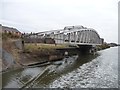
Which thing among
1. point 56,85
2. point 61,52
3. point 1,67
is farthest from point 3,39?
point 61,52

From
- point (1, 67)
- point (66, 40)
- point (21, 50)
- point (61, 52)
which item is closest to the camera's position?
point (1, 67)

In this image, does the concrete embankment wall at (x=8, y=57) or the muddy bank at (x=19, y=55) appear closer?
the concrete embankment wall at (x=8, y=57)

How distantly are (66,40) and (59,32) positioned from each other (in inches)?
256

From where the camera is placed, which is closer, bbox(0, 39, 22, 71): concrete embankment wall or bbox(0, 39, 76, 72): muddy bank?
bbox(0, 39, 22, 71): concrete embankment wall

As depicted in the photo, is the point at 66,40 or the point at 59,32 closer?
the point at 59,32

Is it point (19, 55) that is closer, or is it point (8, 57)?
point (8, 57)

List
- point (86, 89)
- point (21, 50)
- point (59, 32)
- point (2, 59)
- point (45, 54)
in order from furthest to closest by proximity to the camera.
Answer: point (59, 32) < point (45, 54) < point (21, 50) < point (2, 59) < point (86, 89)

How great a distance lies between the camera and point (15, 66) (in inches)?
1022

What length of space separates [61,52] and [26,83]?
32.7m

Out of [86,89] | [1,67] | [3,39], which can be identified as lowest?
[86,89]

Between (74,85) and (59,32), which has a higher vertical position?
(59,32)

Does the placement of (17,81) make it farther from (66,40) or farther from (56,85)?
(66,40)

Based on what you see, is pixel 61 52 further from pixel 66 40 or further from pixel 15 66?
pixel 15 66

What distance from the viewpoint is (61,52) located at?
50.5 meters
